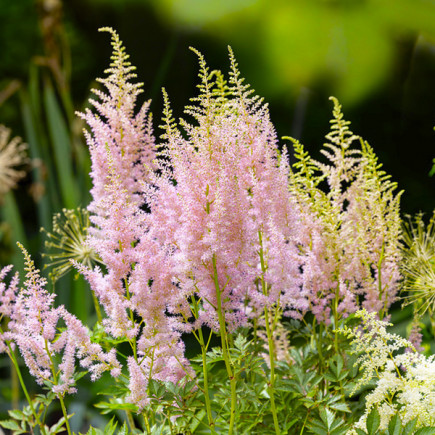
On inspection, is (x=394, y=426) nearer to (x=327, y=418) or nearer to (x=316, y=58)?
(x=327, y=418)

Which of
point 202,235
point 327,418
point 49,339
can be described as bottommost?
point 327,418

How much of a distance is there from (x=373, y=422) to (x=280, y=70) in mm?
1541

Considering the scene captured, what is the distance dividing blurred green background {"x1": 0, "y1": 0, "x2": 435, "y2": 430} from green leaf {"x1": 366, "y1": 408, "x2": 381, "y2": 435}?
1187 millimetres

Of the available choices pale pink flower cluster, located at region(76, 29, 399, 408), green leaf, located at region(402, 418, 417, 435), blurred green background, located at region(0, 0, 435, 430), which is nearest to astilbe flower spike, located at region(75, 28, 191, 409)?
pale pink flower cluster, located at region(76, 29, 399, 408)

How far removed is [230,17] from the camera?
211 cm

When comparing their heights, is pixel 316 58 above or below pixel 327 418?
above

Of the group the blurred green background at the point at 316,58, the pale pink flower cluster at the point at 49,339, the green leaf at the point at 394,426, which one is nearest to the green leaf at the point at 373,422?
the green leaf at the point at 394,426

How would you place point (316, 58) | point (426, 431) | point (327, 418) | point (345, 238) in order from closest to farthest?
point (426, 431), point (327, 418), point (345, 238), point (316, 58)

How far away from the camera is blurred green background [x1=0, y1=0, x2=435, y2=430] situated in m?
1.84

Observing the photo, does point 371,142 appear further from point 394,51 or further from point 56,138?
point 56,138

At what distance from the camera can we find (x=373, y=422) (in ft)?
2.38

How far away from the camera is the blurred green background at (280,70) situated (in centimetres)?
184

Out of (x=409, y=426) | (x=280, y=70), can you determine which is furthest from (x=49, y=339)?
(x=280, y=70)

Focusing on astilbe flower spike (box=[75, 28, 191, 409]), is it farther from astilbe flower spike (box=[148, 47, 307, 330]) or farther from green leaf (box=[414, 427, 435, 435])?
green leaf (box=[414, 427, 435, 435])
